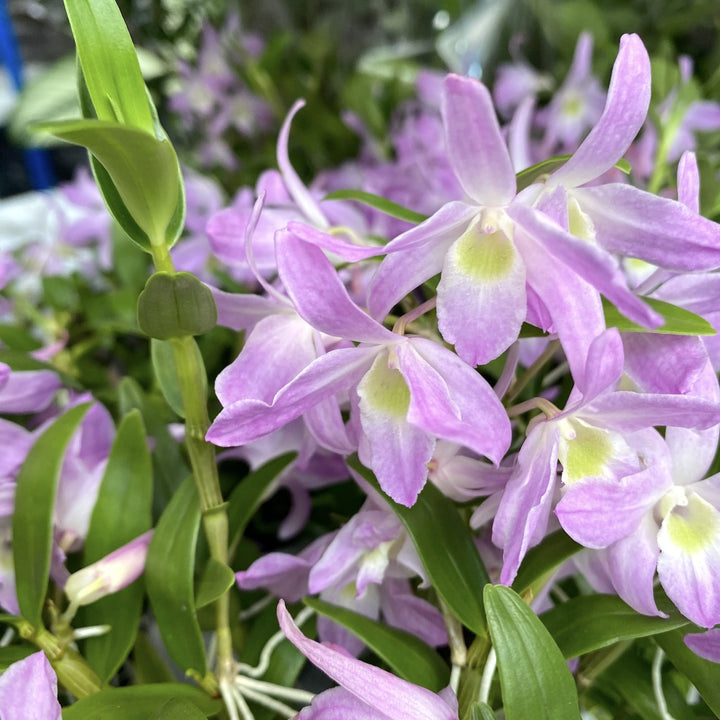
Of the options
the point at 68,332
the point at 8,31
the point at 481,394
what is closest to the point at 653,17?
the point at 68,332

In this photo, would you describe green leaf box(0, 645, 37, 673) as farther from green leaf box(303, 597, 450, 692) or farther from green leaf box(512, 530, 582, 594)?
green leaf box(512, 530, 582, 594)

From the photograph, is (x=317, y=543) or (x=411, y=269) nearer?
(x=411, y=269)

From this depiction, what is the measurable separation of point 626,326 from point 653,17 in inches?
45.8

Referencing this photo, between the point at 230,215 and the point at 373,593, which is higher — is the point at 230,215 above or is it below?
above

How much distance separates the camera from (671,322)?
300 mm

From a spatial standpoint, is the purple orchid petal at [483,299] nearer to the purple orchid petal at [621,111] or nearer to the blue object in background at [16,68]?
the purple orchid petal at [621,111]

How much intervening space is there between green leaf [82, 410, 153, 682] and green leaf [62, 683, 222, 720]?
0.18ft

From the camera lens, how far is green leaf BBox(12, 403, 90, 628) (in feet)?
1.28

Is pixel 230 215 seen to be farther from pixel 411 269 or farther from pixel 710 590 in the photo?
pixel 710 590

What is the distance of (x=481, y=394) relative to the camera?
30 centimetres

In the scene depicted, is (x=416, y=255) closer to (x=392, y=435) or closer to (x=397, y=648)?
(x=392, y=435)

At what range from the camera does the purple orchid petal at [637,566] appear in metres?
0.32

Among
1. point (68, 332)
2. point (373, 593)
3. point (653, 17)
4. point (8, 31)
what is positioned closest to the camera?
point (373, 593)

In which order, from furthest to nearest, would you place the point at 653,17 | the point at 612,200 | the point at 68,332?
the point at 653,17 → the point at 68,332 → the point at 612,200
